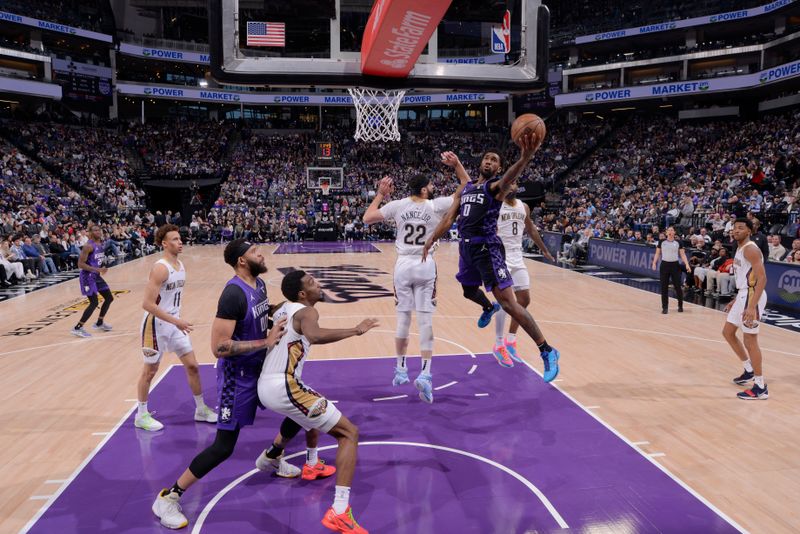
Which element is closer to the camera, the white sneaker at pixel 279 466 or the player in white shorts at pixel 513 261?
the white sneaker at pixel 279 466

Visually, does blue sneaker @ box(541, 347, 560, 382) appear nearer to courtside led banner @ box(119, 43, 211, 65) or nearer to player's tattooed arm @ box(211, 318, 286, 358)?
player's tattooed arm @ box(211, 318, 286, 358)

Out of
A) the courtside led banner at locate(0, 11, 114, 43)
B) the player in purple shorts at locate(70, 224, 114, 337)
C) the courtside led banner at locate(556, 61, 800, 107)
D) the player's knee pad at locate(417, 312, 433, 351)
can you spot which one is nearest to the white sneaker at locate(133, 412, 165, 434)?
the player's knee pad at locate(417, 312, 433, 351)

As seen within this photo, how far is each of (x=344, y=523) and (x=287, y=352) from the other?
3.68 feet

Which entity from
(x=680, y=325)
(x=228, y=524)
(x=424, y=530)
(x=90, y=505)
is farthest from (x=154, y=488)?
(x=680, y=325)

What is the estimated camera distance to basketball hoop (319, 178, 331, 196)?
3256 cm

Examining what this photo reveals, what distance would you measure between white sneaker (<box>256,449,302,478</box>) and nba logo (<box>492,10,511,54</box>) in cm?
626

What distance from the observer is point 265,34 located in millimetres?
7418

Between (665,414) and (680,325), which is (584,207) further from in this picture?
(665,414)

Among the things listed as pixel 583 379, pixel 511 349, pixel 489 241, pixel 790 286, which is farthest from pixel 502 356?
pixel 790 286

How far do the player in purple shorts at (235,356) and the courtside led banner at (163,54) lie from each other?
4013cm

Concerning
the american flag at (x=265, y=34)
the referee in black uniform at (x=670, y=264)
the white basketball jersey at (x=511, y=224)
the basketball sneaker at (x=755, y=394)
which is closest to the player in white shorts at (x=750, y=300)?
the basketball sneaker at (x=755, y=394)

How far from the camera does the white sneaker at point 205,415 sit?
545 cm

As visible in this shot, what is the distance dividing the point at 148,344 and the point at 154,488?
1.48m

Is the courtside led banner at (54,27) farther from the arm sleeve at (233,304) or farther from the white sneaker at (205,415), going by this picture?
the arm sleeve at (233,304)
